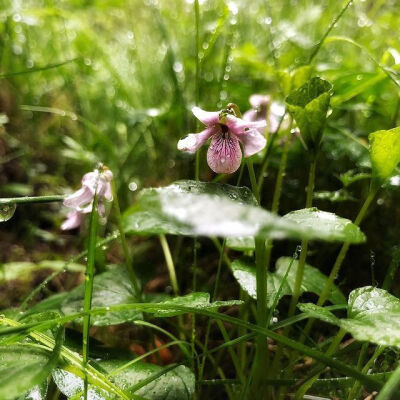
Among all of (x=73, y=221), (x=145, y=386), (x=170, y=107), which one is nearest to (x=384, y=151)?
(x=145, y=386)

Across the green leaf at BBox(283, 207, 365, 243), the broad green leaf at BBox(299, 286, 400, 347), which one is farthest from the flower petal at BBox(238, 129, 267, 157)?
the broad green leaf at BBox(299, 286, 400, 347)

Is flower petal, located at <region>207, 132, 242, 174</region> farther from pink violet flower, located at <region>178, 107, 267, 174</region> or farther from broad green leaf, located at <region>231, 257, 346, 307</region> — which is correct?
broad green leaf, located at <region>231, 257, 346, 307</region>

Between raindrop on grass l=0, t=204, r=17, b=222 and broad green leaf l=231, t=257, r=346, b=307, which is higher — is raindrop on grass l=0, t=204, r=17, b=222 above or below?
above

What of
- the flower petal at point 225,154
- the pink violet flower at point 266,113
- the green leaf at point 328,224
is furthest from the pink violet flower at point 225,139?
the pink violet flower at point 266,113

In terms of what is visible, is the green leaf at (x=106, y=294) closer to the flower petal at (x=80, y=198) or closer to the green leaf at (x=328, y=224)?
the flower petal at (x=80, y=198)

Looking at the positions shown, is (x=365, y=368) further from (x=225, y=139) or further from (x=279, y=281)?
(x=225, y=139)

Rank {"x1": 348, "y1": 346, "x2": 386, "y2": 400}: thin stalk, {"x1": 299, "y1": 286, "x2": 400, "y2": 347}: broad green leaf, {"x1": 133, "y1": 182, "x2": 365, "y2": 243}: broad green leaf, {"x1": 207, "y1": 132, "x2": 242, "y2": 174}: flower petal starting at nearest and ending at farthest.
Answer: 1. {"x1": 133, "y1": 182, "x2": 365, "y2": 243}: broad green leaf
2. {"x1": 299, "y1": 286, "x2": 400, "y2": 347}: broad green leaf
3. {"x1": 348, "y1": 346, "x2": 386, "y2": 400}: thin stalk
4. {"x1": 207, "y1": 132, "x2": 242, "y2": 174}: flower petal

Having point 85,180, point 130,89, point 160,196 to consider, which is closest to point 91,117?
point 130,89

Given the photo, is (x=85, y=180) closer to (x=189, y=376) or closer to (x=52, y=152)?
(x=189, y=376)

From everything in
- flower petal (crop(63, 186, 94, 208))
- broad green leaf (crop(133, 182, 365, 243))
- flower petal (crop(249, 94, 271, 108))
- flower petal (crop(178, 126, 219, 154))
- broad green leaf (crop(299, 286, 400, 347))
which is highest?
broad green leaf (crop(133, 182, 365, 243))
